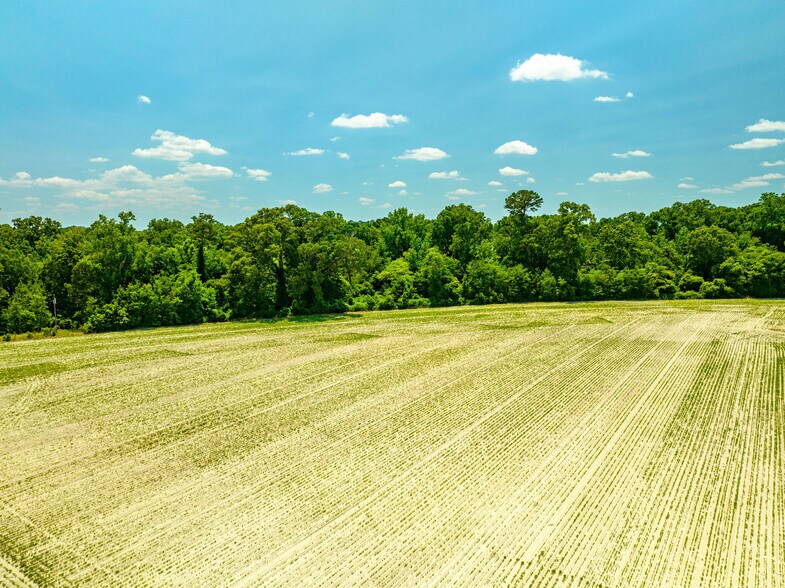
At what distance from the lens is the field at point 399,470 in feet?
31.0

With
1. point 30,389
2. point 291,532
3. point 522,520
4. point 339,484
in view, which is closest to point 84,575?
point 291,532

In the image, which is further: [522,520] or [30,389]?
[30,389]

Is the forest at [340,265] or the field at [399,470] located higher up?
the forest at [340,265]

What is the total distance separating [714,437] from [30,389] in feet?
97.9

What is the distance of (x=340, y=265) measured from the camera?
4494 centimetres

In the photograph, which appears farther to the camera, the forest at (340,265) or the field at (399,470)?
the forest at (340,265)

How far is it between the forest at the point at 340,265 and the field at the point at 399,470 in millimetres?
15433

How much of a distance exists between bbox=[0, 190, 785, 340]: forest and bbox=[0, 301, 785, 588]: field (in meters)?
15.4

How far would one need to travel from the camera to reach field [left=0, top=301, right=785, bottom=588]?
945 cm

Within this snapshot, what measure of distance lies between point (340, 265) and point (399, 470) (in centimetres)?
3315

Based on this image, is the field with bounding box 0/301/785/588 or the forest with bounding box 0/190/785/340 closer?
the field with bounding box 0/301/785/588

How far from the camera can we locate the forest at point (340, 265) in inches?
1599

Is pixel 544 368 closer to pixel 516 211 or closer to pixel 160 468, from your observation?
pixel 160 468

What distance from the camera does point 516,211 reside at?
57.8m
